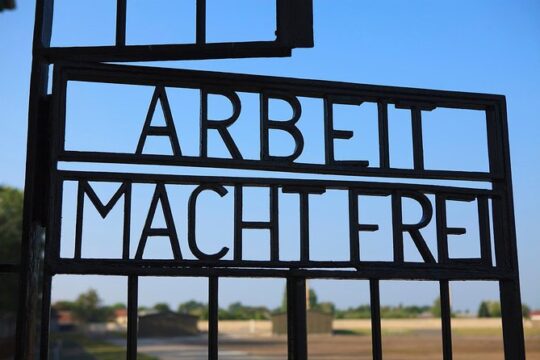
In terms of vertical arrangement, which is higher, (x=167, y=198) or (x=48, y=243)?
(x=167, y=198)

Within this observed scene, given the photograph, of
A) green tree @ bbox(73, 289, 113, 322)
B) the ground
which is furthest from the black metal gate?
green tree @ bbox(73, 289, 113, 322)

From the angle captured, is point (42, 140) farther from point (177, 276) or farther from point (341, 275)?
point (341, 275)

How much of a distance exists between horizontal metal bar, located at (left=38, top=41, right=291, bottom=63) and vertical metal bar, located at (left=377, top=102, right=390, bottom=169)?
734 millimetres

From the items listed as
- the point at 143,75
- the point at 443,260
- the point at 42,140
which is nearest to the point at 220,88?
the point at 143,75

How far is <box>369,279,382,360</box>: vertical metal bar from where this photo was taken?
12.3 ft

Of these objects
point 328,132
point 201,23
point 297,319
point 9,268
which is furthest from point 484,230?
point 9,268

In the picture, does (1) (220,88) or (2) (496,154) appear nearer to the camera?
(1) (220,88)

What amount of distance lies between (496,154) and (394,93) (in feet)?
2.54

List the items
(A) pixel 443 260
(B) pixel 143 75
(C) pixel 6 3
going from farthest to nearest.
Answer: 1. (C) pixel 6 3
2. (A) pixel 443 260
3. (B) pixel 143 75

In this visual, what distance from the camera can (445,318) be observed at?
3857 mm

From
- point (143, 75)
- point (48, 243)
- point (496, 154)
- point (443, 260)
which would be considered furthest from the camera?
point (496, 154)

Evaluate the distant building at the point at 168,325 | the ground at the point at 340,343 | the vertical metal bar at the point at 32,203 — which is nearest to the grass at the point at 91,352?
the ground at the point at 340,343

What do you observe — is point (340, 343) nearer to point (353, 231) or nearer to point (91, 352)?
point (91, 352)

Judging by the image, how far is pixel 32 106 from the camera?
3.50m
